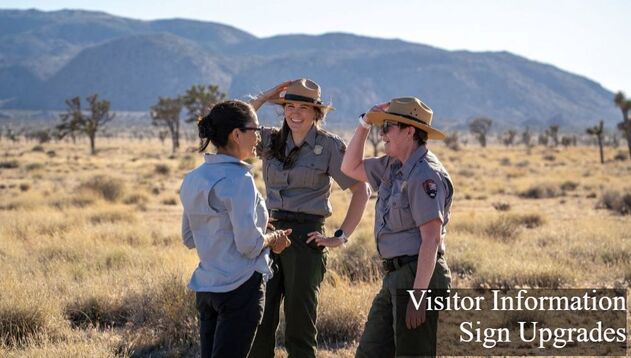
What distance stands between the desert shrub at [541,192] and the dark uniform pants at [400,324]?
1949 cm

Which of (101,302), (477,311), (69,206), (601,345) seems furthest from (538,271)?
(69,206)

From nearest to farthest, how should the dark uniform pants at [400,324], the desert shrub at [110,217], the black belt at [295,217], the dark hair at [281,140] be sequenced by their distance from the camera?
the dark uniform pants at [400,324] → the black belt at [295,217] → the dark hair at [281,140] → the desert shrub at [110,217]

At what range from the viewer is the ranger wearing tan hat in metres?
3.65

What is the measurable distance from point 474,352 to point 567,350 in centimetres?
86

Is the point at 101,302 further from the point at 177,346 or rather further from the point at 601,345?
the point at 601,345

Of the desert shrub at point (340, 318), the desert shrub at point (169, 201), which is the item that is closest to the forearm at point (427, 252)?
the desert shrub at point (340, 318)

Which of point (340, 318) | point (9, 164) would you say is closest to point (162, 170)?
point (9, 164)

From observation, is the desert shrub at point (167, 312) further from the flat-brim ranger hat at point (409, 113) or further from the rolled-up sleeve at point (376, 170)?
the flat-brim ranger hat at point (409, 113)

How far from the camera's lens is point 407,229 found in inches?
150

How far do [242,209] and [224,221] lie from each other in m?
0.17

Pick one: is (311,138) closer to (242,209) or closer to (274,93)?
(274,93)

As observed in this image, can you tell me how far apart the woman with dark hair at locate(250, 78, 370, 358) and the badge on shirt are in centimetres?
100

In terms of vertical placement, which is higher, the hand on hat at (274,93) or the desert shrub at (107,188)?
the hand on hat at (274,93)

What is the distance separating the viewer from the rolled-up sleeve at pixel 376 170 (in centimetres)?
424
